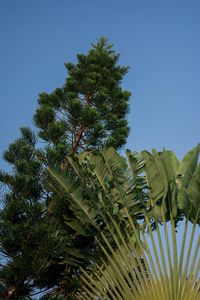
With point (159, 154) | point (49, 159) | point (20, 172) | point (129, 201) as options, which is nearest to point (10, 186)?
point (20, 172)

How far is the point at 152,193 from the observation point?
518cm

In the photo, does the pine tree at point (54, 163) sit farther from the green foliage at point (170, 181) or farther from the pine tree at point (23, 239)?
the green foliage at point (170, 181)

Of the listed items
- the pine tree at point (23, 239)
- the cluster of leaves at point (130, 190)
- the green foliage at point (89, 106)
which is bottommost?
the pine tree at point (23, 239)

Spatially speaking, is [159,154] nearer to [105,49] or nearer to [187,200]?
[187,200]

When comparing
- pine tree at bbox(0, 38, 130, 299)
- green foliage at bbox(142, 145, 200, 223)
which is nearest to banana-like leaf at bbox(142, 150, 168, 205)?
green foliage at bbox(142, 145, 200, 223)

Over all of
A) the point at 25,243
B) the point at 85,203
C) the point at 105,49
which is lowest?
the point at 25,243

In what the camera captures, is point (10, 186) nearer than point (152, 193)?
No

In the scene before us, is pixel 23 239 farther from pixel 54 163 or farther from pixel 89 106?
pixel 89 106

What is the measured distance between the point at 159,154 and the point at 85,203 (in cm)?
126

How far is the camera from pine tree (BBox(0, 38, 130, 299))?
210 inches

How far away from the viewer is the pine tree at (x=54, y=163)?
532 centimetres

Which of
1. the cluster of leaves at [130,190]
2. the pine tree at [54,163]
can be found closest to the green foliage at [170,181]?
the cluster of leaves at [130,190]

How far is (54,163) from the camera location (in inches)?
262

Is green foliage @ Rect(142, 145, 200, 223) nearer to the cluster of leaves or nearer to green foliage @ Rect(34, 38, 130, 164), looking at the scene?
the cluster of leaves
